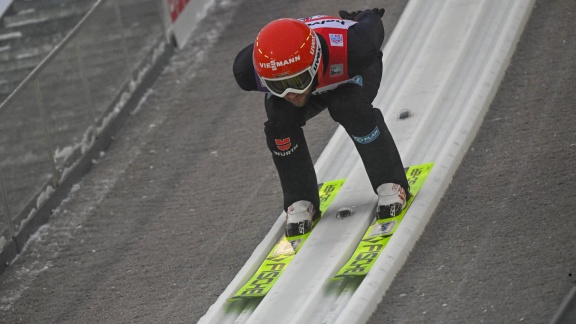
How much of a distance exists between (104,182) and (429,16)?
3.30 metres

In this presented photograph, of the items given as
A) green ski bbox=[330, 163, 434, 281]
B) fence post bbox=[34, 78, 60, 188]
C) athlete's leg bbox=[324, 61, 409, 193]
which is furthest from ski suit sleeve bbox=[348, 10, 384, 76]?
fence post bbox=[34, 78, 60, 188]

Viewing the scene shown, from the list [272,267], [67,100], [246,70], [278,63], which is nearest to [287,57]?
[278,63]

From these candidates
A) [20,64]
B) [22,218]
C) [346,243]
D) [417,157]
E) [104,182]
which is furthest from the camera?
[20,64]

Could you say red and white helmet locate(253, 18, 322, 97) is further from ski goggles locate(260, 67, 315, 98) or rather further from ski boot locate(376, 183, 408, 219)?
ski boot locate(376, 183, 408, 219)

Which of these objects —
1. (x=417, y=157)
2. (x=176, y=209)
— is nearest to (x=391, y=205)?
(x=417, y=157)

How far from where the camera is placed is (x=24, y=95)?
895 centimetres

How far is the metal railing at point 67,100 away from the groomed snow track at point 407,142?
2.18 m

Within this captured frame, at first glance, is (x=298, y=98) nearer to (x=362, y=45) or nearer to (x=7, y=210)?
(x=362, y=45)

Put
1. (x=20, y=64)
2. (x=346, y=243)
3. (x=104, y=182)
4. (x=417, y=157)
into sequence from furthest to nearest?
(x=20, y=64)
(x=104, y=182)
(x=417, y=157)
(x=346, y=243)

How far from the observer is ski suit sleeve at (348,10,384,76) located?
705 centimetres

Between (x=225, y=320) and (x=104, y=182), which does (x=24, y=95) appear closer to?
(x=104, y=182)

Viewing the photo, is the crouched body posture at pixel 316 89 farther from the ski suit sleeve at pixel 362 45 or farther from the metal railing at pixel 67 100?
the metal railing at pixel 67 100

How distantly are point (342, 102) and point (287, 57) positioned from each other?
53cm

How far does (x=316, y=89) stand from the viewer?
23.2 feet
